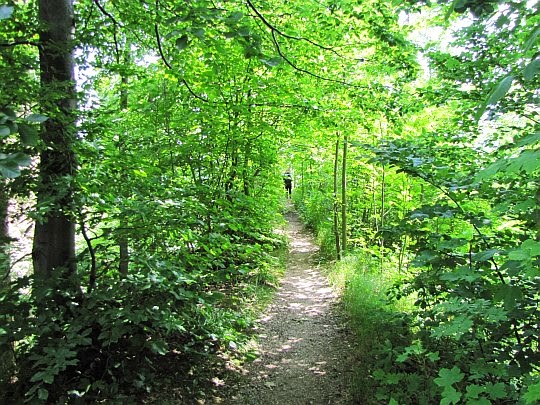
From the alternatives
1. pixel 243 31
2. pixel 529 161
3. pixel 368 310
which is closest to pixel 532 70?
pixel 529 161

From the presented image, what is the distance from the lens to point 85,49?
3.90m

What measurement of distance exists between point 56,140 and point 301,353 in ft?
14.4

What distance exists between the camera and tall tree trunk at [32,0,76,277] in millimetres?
2934

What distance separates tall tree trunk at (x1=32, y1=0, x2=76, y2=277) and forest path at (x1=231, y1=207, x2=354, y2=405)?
264 centimetres

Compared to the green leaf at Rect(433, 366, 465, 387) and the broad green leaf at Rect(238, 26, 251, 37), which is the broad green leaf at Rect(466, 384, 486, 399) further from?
the broad green leaf at Rect(238, 26, 251, 37)

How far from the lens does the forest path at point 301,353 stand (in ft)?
14.4

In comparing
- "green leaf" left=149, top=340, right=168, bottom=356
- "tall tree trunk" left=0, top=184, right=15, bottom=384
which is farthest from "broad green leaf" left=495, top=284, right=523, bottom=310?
"tall tree trunk" left=0, top=184, right=15, bottom=384

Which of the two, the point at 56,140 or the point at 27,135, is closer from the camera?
the point at 27,135

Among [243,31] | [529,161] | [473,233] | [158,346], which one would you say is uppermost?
[243,31]

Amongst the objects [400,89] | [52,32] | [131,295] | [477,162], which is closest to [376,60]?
[400,89]

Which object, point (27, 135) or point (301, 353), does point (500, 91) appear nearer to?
point (27, 135)

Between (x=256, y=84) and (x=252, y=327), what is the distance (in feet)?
14.0

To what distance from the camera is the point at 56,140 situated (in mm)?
3182

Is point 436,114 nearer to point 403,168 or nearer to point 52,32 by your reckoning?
point 403,168
